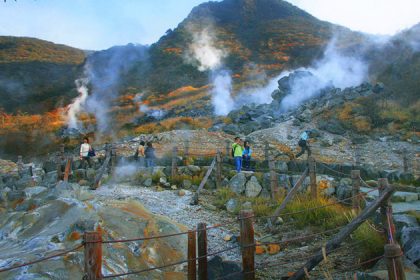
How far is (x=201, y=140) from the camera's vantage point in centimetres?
2030

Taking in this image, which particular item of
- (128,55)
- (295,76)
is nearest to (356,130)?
(295,76)

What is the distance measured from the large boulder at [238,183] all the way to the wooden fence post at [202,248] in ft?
21.0

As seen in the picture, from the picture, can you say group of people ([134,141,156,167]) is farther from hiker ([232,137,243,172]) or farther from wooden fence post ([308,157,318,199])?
wooden fence post ([308,157,318,199])

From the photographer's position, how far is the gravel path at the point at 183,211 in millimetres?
7875

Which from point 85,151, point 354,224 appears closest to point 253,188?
point 85,151

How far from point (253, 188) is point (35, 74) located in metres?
40.0

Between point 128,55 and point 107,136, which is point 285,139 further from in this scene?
point 128,55

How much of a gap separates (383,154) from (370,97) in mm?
8535

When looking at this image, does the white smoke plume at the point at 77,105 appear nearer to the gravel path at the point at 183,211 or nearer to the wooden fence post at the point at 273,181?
the gravel path at the point at 183,211

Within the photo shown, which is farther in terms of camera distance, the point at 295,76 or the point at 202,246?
the point at 295,76

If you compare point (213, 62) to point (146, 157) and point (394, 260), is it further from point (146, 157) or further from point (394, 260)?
point (394, 260)

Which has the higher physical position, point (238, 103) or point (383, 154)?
point (238, 103)

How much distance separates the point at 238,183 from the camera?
11.7 m

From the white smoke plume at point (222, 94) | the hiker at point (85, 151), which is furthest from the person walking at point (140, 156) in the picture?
the white smoke plume at point (222, 94)
